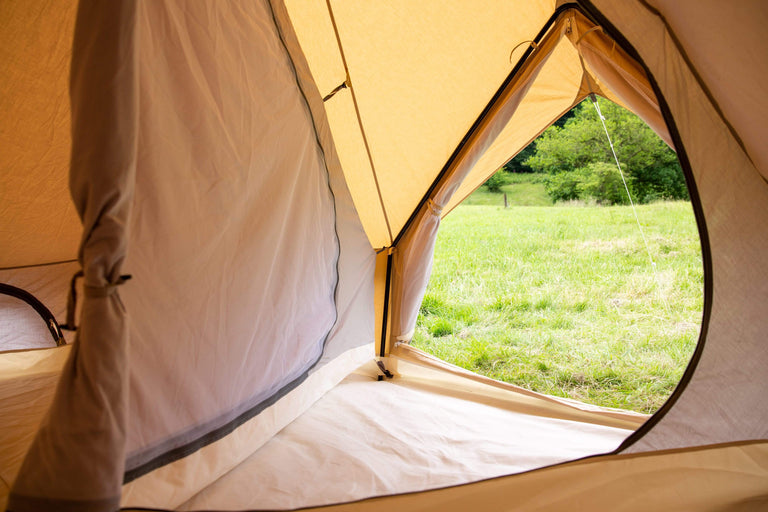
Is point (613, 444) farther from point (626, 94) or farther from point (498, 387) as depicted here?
point (626, 94)

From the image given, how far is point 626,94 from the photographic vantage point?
139 cm

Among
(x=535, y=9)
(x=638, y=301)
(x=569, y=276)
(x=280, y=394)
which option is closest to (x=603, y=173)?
(x=569, y=276)

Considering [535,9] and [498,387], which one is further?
[498,387]

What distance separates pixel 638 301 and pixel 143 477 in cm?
324

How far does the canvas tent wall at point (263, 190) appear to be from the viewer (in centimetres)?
77

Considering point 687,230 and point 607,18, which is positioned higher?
point 607,18

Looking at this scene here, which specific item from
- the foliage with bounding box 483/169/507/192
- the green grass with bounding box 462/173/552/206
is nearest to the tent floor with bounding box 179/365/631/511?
the green grass with bounding box 462/173/552/206

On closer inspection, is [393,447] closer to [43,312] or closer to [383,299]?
[383,299]

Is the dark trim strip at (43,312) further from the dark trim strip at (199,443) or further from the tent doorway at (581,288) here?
the tent doorway at (581,288)

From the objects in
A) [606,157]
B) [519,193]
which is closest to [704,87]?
[606,157]

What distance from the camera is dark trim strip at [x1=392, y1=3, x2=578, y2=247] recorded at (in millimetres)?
1548

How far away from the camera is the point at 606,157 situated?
6645mm

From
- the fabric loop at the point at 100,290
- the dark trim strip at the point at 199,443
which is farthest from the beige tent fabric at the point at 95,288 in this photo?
the dark trim strip at the point at 199,443

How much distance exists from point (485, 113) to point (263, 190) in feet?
3.11
